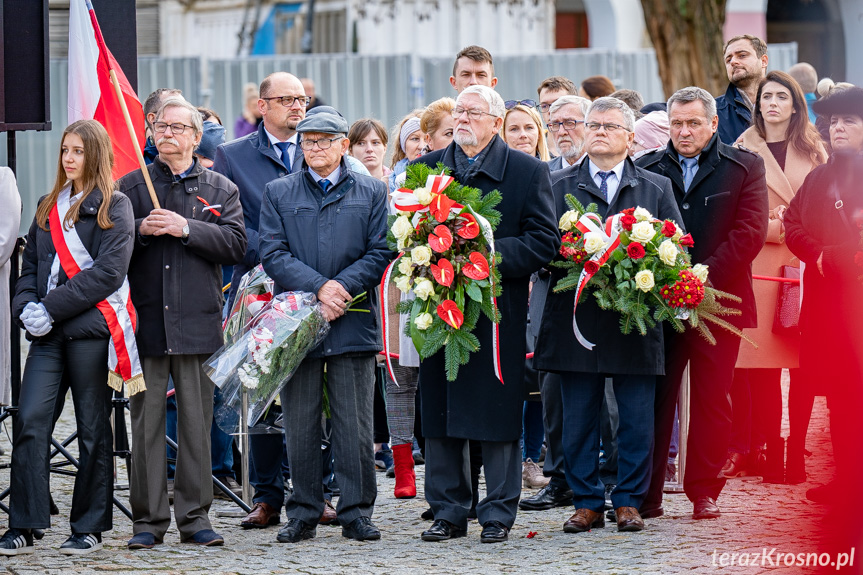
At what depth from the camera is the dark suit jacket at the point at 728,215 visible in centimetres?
666

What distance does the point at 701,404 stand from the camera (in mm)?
6758

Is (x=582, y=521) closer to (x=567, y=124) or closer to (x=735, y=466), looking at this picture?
(x=735, y=466)

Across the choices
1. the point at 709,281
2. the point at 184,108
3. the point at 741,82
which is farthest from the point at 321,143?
the point at 741,82

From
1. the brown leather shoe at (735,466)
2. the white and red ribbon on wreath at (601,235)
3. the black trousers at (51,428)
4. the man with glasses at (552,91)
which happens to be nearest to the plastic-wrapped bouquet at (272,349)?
the black trousers at (51,428)

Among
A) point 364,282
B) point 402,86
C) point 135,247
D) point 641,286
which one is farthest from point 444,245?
point 402,86

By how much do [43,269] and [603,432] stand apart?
3290 mm

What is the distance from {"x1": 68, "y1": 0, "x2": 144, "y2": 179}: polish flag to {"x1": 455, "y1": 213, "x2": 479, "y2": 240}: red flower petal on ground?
198cm

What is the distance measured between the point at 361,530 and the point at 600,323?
5.21 ft

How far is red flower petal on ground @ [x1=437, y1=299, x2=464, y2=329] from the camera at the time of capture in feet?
20.0

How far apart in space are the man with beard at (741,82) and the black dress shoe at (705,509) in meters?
3.06

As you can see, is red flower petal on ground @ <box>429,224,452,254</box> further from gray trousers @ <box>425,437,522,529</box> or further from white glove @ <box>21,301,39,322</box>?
white glove @ <box>21,301,39,322</box>

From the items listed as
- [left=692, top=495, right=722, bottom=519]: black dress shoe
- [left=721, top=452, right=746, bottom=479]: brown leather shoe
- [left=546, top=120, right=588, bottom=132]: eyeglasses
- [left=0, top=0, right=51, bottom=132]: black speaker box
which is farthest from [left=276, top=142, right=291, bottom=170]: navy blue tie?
[left=721, top=452, right=746, bottom=479]: brown leather shoe

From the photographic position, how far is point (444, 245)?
605 cm

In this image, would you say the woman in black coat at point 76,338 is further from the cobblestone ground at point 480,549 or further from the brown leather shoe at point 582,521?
the brown leather shoe at point 582,521
